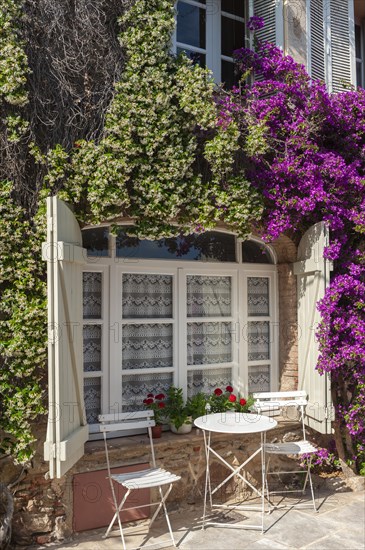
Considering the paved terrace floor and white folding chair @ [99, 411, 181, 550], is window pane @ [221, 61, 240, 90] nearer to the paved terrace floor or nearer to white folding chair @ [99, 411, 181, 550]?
white folding chair @ [99, 411, 181, 550]

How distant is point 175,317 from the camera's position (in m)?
6.12

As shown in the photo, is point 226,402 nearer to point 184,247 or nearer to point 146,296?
point 146,296

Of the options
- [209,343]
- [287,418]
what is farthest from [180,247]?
[287,418]

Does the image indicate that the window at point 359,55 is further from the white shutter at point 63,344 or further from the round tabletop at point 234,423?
the white shutter at point 63,344

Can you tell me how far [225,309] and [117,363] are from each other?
1487 mm

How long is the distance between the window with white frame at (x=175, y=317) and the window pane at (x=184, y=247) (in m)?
0.01

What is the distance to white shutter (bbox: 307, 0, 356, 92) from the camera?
23.2 feet

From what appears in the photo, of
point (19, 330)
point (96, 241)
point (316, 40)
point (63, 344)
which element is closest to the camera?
point (63, 344)

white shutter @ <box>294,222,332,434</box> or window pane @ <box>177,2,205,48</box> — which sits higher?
window pane @ <box>177,2,205,48</box>

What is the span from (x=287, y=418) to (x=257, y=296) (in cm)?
145

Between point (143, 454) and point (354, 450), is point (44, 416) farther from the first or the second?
point (354, 450)

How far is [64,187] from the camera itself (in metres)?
5.03

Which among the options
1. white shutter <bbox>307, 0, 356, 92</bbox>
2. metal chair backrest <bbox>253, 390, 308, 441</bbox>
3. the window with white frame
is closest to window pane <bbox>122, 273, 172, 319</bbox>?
the window with white frame

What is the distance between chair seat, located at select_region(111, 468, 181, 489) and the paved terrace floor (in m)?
0.57
